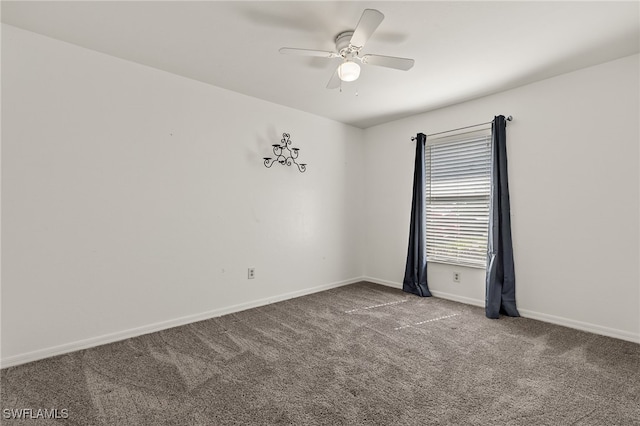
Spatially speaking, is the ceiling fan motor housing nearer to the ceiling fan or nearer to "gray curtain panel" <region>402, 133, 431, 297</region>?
the ceiling fan

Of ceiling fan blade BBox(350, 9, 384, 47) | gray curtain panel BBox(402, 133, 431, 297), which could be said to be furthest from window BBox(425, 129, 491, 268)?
ceiling fan blade BBox(350, 9, 384, 47)

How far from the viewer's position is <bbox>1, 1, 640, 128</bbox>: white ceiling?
2.03 metres

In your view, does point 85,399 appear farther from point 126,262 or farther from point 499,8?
point 499,8

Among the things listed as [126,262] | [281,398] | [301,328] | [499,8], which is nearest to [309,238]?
[301,328]

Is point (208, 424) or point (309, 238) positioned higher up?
point (309, 238)

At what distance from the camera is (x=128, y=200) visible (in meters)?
A: 2.74

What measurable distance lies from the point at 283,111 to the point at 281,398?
3.11m

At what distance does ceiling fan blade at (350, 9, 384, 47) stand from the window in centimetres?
224

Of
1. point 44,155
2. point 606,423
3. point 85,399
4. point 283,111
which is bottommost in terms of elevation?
point 85,399

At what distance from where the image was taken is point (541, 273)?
3.15 metres

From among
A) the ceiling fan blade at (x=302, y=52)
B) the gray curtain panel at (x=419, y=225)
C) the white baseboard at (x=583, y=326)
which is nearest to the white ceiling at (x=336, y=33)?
the ceiling fan blade at (x=302, y=52)

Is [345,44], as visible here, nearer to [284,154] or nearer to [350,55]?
[350,55]

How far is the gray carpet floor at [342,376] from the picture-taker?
5.63 ft

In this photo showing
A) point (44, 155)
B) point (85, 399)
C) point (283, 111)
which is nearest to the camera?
point (85, 399)
